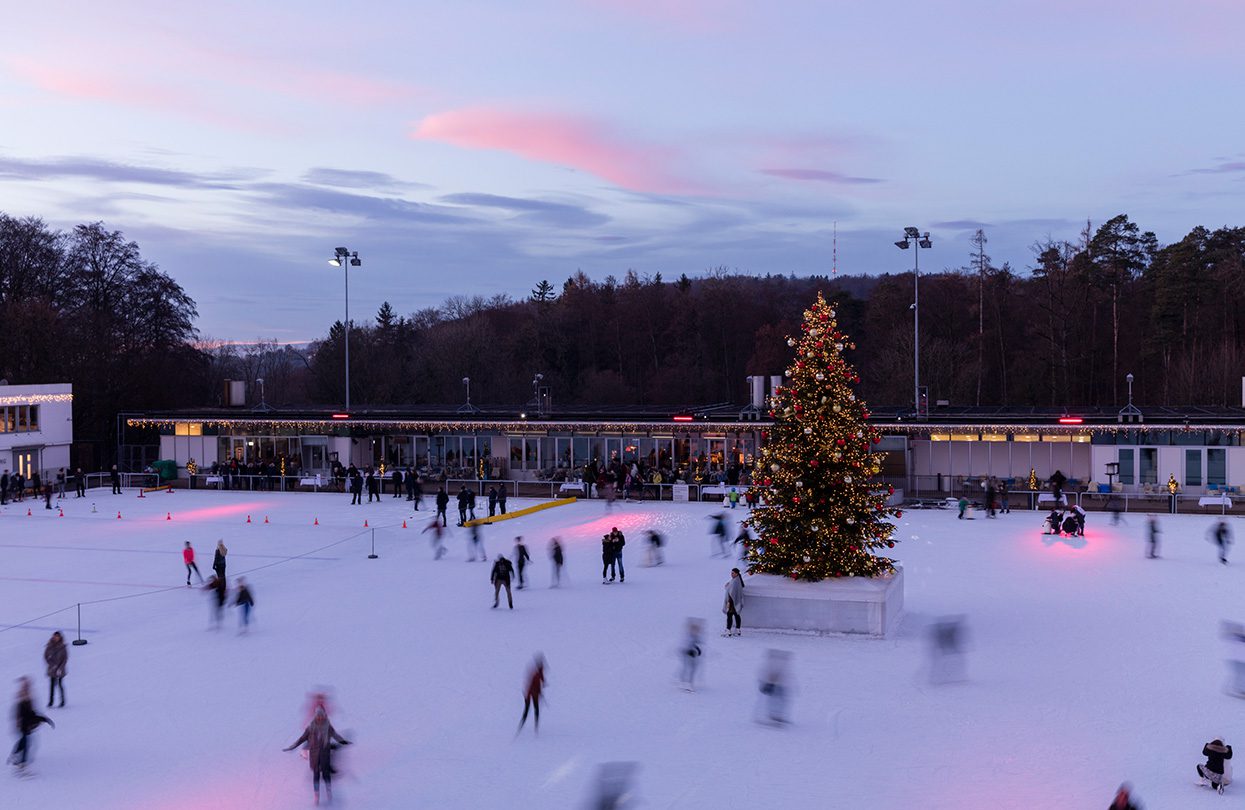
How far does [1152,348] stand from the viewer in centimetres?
6438

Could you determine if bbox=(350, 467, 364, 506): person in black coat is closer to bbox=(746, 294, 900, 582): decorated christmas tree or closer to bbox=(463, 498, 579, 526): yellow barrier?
bbox=(463, 498, 579, 526): yellow barrier

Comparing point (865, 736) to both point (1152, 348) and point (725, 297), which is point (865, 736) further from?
point (725, 297)

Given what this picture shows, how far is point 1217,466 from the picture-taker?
3734 centimetres

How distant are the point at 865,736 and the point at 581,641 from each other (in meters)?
6.09

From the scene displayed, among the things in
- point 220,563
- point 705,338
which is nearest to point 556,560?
point 220,563

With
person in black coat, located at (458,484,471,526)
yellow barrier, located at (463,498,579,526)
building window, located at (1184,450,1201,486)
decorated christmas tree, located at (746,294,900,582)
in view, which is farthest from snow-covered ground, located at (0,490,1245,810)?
building window, located at (1184,450,1201,486)

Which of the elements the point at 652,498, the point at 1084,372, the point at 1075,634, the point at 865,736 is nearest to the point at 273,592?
the point at 865,736

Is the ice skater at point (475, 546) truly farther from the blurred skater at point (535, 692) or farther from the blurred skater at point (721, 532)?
the blurred skater at point (535, 692)

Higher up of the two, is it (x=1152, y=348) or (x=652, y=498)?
(x=1152, y=348)

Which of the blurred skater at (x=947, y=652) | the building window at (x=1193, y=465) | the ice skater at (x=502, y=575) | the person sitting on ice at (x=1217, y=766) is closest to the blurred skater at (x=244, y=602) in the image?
the ice skater at (x=502, y=575)

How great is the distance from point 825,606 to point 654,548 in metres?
7.86

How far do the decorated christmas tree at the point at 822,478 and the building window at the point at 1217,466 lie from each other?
76.5 feet

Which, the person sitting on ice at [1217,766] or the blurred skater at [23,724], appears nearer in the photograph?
the person sitting on ice at [1217,766]

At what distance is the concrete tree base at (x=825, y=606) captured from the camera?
61.1 feet
